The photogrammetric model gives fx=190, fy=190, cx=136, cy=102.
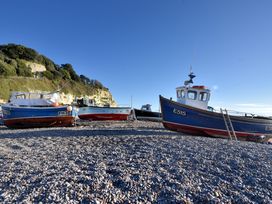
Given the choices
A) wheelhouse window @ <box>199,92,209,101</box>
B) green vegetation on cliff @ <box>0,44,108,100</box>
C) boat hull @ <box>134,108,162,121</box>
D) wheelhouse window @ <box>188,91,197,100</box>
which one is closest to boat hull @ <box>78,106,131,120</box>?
boat hull @ <box>134,108,162,121</box>

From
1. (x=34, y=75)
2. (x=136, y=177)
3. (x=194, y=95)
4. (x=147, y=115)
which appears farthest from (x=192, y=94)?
(x=34, y=75)

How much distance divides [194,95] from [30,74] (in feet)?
134

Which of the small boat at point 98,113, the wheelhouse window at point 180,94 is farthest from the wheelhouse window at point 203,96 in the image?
the small boat at point 98,113

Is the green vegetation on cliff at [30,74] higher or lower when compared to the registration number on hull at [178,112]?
higher

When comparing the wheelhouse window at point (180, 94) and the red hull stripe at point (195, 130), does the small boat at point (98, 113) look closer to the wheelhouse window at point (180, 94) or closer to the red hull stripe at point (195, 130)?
the wheelhouse window at point (180, 94)

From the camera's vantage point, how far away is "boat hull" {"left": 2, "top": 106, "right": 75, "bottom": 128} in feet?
45.6

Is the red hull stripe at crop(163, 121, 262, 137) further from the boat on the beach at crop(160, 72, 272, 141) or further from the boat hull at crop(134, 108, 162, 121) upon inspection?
the boat hull at crop(134, 108, 162, 121)

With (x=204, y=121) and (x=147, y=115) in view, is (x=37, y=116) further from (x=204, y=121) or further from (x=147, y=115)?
(x=147, y=115)

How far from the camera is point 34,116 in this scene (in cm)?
1396

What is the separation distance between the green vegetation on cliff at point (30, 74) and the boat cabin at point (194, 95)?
24923mm

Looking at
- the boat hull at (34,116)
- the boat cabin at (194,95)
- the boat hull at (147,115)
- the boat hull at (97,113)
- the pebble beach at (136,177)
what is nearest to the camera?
the pebble beach at (136,177)

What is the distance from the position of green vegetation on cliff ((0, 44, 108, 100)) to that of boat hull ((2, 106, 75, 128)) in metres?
18.8

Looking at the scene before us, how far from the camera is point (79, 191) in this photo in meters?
3.15

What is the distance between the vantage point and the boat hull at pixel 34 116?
13.9 m
